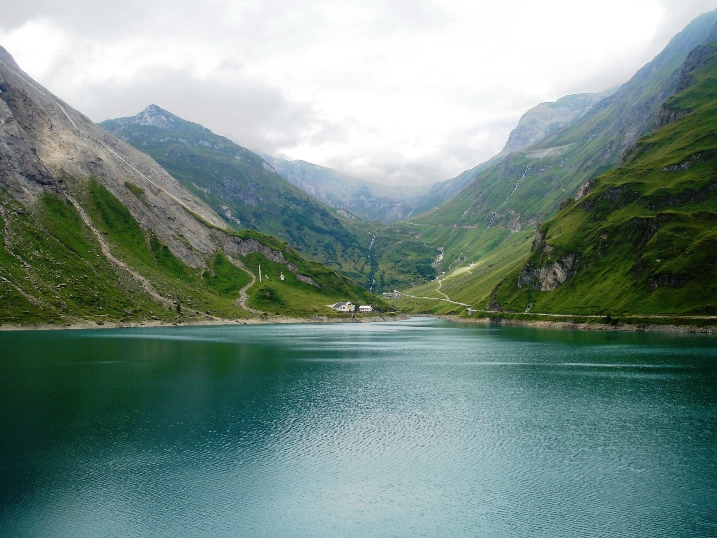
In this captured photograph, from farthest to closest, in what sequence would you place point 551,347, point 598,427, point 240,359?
point 551,347
point 240,359
point 598,427

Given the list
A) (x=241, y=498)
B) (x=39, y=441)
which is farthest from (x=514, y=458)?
(x=39, y=441)

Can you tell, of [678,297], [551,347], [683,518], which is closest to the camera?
[683,518]

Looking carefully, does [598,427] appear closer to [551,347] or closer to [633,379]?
[633,379]

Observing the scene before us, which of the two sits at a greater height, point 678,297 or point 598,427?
point 678,297

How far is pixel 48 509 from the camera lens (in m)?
34.0

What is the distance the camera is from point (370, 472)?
4269 cm

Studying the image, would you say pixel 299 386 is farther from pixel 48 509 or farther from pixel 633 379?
pixel 633 379

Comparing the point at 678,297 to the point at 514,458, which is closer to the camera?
the point at 514,458

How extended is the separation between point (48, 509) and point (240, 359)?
76.9 meters

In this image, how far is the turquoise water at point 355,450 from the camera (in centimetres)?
3344

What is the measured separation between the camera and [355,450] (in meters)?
48.6

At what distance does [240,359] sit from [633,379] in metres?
79.9

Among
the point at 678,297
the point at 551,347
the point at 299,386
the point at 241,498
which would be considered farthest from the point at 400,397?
the point at 678,297

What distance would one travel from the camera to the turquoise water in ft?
110
